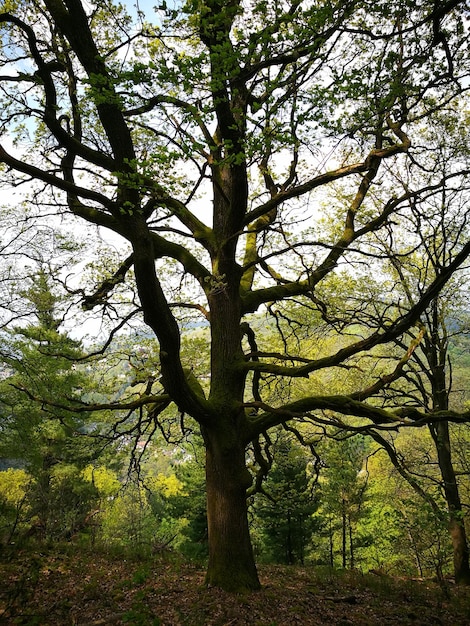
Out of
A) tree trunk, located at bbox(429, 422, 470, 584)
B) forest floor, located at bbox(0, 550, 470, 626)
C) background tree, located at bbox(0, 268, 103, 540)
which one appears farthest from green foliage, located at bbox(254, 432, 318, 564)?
forest floor, located at bbox(0, 550, 470, 626)

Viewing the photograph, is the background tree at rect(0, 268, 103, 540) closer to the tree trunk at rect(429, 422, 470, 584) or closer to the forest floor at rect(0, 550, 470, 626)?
the forest floor at rect(0, 550, 470, 626)

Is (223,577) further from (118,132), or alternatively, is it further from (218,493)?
(118,132)

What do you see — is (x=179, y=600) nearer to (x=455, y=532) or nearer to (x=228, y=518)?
(x=228, y=518)

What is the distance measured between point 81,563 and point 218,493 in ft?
11.9

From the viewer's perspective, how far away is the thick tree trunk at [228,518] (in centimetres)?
526

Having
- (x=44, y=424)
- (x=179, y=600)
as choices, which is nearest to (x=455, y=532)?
(x=179, y=600)

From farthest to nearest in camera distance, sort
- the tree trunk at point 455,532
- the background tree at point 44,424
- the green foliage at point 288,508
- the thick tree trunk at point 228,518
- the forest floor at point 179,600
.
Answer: the green foliage at point 288,508
the background tree at point 44,424
the tree trunk at point 455,532
the thick tree trunk at point 228,518
the forest floor at point 179,600

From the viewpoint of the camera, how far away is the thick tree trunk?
5262 mm

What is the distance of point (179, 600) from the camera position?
5023mm

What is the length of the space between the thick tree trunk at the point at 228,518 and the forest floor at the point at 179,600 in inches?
8.1

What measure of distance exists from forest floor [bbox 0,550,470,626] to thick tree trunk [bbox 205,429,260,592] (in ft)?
0.68

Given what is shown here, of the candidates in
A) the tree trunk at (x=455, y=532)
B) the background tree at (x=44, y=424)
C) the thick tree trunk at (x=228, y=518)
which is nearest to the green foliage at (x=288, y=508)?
the tree trunk at (x=455, y=532)

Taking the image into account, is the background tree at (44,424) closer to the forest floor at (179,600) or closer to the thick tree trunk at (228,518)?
the forest floor at (179,600)

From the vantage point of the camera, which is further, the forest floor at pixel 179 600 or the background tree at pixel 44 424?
the background tree at pixel 44 424
